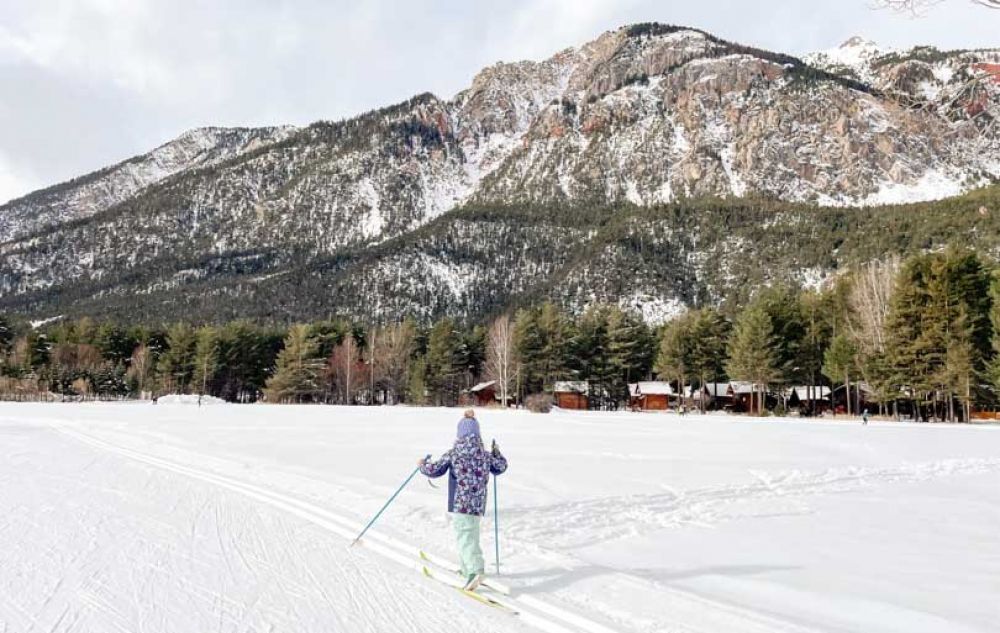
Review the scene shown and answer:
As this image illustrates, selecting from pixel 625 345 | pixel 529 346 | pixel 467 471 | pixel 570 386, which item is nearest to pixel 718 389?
pixel 625 345

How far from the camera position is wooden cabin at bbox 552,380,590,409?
6856 centimetres

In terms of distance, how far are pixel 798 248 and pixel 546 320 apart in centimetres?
10822

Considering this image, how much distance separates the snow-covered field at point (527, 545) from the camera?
5.64m

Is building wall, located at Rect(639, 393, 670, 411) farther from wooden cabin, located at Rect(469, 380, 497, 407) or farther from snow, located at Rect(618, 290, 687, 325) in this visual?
snow, located at Rect(618, 290, 687, 325)

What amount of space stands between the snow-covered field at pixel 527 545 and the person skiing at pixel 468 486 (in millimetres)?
428

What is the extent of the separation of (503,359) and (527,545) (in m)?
58.3

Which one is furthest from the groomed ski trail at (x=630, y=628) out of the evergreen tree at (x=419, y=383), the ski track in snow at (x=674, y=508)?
the evergreen tree at (x=419, y=383)

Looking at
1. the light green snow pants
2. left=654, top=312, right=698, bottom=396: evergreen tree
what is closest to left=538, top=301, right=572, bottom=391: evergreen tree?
left=654, top=312, right=698, bottom=396: evergreen tree

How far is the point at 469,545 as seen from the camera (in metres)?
6.57

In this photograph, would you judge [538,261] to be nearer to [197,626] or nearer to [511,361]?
[511,361]

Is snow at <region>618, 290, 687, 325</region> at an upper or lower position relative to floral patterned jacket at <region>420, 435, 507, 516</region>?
upper

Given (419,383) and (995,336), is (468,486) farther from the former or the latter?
(419,383)

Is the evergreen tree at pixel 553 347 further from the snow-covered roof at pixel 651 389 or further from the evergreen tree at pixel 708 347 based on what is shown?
the evergreen tree at pixel 708 347

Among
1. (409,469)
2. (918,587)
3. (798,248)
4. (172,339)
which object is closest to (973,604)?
(918,587)
